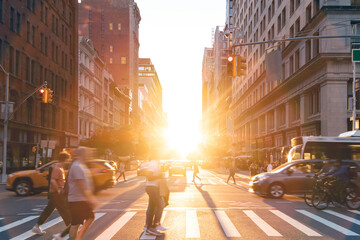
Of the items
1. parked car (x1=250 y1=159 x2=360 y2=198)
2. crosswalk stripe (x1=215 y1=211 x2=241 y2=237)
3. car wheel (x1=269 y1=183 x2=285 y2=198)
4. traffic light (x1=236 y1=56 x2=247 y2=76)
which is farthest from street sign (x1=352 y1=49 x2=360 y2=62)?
crosswalk stripe (x1=215 y1=211 x2=241 y2=237)

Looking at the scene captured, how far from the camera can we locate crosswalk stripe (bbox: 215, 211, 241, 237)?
33.4 feet

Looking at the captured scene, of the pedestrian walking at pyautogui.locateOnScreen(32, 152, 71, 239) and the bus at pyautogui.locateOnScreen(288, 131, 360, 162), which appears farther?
the bus at pyautogui.locateOnScreen(288, 131, 360, 162)

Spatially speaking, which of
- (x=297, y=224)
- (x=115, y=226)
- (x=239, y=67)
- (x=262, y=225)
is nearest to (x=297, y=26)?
(x=239, y=67)

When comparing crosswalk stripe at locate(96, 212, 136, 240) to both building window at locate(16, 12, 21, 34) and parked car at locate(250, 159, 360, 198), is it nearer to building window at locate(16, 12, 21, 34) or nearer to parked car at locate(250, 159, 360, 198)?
parked car at locate(250, 159, 360, 198)

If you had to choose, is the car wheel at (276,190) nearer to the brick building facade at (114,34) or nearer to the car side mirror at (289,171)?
the car side mirror at (289,171)

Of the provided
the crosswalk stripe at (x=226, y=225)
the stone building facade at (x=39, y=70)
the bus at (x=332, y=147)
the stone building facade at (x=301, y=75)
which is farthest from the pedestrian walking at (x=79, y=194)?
the stone building facade at (x=39, y=70)

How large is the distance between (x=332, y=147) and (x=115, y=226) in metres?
17.1

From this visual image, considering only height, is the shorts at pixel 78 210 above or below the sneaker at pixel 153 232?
above

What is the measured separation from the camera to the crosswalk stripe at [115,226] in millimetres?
9866

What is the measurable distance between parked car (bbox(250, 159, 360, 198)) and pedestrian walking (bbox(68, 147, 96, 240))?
13.2 meters

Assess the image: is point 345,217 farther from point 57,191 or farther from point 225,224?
point 57,191

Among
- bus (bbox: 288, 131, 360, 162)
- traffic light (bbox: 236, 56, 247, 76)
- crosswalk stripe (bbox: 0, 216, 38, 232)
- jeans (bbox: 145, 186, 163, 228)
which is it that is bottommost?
crosswalk stripe (bbox: 0, 216, 38, 232)

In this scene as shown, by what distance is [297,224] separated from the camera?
11.7 m

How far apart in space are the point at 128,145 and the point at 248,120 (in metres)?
21.1
